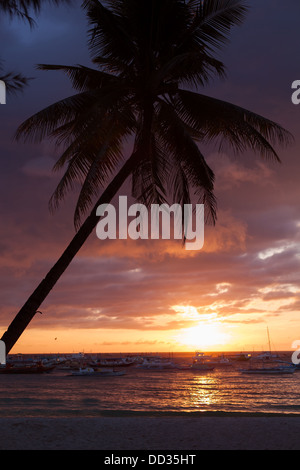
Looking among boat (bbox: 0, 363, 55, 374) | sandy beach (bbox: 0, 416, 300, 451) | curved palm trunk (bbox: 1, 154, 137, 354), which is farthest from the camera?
boat (bbox: 0, 363, 55, 374)

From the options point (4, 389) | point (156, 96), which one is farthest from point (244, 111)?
point (4, 389)

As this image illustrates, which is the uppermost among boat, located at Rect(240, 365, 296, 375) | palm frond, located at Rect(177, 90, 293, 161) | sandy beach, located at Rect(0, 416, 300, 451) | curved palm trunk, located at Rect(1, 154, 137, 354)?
palm frond, located at Rect(177, 90, 293, 161)

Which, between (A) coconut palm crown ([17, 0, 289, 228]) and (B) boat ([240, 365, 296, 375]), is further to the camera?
(B) boat ([240, 365, 296, 375])

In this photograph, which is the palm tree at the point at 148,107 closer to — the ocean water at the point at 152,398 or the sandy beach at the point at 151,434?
the sandy beach at the point at 151,434

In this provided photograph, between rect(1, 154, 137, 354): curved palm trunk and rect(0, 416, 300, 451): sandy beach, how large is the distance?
199cm

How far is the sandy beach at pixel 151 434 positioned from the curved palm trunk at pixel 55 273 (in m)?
1.99

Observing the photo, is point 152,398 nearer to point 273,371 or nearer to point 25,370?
point 273,371

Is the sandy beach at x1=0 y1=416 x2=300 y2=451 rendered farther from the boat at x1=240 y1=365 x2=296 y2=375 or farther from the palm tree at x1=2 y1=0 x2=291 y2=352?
the boat at x1=240 y1=365 x2=296 y2=375

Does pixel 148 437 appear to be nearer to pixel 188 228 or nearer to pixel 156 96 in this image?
pixel 188 228

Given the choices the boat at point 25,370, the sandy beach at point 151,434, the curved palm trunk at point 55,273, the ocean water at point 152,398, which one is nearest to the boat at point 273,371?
the ocean water at point 152,398

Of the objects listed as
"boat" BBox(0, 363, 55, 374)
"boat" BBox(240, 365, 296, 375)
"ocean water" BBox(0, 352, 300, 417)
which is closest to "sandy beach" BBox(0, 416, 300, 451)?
"ocean water" BBox(0, 352, 300, 417)

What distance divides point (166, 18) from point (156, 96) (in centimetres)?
223

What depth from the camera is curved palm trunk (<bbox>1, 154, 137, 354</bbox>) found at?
9758 mm

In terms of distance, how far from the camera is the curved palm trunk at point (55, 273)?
9758 millimetres
